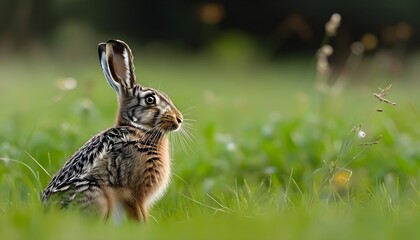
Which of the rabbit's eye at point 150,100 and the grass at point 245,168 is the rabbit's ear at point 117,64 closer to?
the rabbit's eye at point 150,100

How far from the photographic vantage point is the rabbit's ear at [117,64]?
5.93 m

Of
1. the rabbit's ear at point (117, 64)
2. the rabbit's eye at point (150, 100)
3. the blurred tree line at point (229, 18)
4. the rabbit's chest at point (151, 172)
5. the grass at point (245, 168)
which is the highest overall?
the rabbit's ear at point (117, 64)

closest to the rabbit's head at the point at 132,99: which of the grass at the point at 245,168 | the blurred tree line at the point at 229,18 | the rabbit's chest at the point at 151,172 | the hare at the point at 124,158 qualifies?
the hare at the point at 124,158

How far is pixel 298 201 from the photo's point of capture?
5.88 meters

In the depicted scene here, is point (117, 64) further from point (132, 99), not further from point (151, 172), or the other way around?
point (151, 172)

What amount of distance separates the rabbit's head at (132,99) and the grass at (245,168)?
51 centimetres

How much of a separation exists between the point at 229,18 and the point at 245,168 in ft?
59.6

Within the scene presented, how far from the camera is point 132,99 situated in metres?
5.92

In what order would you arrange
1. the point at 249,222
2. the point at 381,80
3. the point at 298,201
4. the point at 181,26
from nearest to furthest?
the point at 249,222
the point at 298,201
the point at 381,80
the point at 181,26

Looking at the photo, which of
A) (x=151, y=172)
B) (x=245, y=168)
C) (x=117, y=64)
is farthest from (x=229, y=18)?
(x=151, y=172)

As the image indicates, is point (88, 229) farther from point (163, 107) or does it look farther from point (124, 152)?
point (163, 107)

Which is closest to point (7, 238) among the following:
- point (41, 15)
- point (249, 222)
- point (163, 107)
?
point (249, 222)

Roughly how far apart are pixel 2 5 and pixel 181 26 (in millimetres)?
4400

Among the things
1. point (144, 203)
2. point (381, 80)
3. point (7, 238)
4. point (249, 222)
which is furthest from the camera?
point (381, 80)
